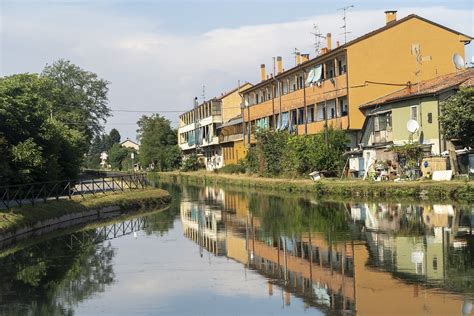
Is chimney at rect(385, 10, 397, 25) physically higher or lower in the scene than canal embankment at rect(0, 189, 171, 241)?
higher

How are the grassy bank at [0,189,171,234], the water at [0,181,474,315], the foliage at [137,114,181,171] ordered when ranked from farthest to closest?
the foliage at [137,114,181,171] → the grassy bank at [0,189,171,234] → the water at [0,181,474,315]

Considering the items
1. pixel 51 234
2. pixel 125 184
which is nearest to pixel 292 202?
pixel 125 184

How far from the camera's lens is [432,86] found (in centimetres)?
4850

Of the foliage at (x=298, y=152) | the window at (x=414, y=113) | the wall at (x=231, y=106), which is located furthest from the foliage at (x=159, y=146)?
the window at (x=414, y=113)

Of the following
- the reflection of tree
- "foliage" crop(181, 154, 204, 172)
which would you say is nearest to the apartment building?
"foliage" crop(181, 154, 204, 172)

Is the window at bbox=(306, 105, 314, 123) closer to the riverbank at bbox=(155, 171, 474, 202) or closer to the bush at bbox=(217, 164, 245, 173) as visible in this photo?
the riverbank at bbox=(155, 171, 474, 202)

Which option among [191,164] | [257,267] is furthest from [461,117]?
[191,164]

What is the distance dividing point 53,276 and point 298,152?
39.3 meters

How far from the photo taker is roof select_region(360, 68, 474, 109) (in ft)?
148

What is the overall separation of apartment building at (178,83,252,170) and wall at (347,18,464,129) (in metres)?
33.5

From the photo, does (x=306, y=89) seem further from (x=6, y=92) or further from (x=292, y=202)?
(x=6, y=92)

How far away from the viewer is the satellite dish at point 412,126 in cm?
4584

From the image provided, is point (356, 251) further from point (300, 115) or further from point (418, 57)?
point (300, 115)

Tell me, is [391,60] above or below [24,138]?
above
